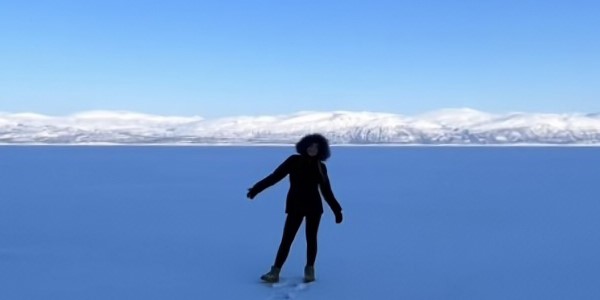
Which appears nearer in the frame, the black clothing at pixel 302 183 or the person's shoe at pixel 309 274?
the black clothing at pixel 302 183

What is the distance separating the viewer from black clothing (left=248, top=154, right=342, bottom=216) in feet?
13.5

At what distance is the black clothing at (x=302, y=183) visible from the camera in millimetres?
4117

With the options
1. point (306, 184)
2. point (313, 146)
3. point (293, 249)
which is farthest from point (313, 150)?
point (293, 249)

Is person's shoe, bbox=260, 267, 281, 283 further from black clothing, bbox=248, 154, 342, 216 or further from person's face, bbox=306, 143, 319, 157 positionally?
person's face, bbox=306, 143, 319, 157

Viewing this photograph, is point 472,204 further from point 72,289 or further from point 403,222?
point 72,289

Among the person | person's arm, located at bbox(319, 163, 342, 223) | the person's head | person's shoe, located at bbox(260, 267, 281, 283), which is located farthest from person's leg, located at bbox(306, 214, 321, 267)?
the person's head

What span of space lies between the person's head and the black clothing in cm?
4

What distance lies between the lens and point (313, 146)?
408cm

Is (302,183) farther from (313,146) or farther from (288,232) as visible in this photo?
(288,232)

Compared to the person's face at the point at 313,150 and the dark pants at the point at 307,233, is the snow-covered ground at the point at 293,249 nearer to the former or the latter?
the dark pants at the point at 307,233

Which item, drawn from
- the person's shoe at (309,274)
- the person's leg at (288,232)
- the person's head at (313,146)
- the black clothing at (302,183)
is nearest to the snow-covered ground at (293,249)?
the person's shoe at (309,274)

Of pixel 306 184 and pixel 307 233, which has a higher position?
pixel 306 184

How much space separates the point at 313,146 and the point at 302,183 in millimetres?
291

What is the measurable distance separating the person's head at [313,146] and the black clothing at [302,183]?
42mm
